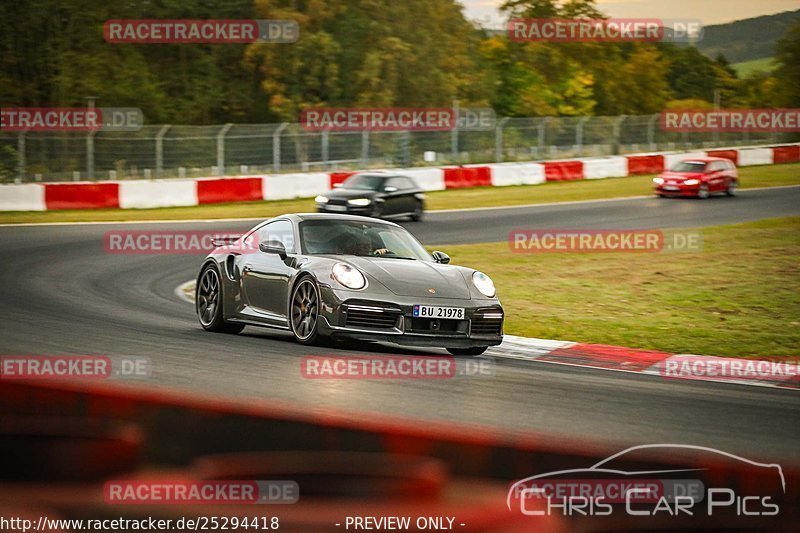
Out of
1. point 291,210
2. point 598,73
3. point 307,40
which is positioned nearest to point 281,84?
point 307,40

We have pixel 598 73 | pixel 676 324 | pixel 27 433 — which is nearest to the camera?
pixel 27 433

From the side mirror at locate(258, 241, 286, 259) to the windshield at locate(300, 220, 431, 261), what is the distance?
23 centimetres

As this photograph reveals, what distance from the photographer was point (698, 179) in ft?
109

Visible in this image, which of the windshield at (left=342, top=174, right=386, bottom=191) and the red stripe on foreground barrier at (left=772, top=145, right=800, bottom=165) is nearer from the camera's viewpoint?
the windshield at (left=342, top=174, right=386, bottom=191)

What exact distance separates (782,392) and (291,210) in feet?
68.0

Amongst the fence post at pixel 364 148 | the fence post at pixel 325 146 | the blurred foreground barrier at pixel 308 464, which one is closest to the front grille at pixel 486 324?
the blurred foreground barrier at pixel 308 464

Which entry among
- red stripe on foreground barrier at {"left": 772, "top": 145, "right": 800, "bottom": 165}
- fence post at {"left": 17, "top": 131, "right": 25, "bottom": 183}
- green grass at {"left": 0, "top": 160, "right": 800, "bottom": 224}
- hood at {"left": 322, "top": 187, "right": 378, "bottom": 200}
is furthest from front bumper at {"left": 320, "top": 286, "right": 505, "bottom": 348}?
red stripe on foreground barrier at {"left": 772, "top": 145, "right": 800, "bottom": 165}

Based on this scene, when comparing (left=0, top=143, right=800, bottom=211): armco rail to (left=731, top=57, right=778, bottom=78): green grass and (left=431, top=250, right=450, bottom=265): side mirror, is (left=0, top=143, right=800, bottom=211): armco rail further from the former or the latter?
(left=731, top=57, right=778, bottom=78): green grass

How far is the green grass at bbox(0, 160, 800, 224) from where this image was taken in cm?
2622

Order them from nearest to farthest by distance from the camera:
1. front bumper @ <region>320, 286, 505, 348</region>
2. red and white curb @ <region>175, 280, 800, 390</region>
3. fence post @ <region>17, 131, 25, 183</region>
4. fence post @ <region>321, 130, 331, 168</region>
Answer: front bumper @ <region>320, 286, 505, 348</region>, red and white curb @ <region>175, 280, 800, 390</region>, fence post @ <region>17, 131, 25, 183</region>, fence post @ <region>321, 130, 331, 168</region>

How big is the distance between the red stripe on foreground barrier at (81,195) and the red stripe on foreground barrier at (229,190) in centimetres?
238

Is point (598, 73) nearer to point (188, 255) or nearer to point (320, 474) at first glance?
point (188, 255)

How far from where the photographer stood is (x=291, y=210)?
2872 cm

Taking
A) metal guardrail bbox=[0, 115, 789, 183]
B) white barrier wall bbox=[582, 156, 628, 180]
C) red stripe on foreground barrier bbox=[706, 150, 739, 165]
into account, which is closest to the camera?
metal guardrail bbox=[0, 115, 789, 183]
